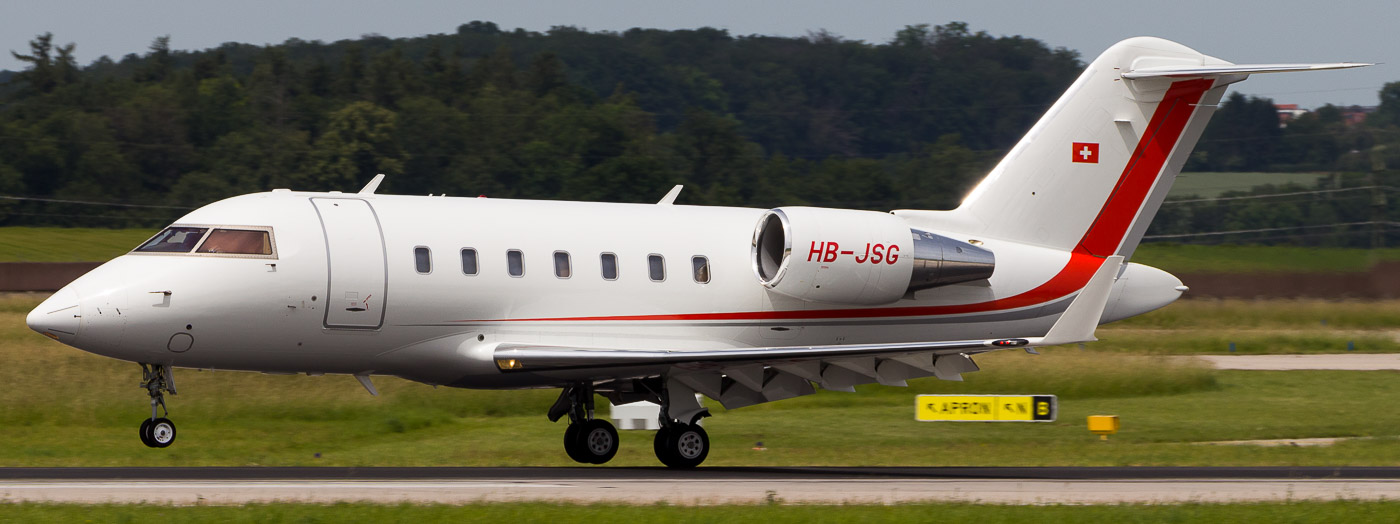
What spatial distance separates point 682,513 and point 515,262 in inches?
241

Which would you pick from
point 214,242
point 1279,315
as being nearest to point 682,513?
point 214,242

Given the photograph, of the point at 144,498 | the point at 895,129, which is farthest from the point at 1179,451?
the point at 895,129

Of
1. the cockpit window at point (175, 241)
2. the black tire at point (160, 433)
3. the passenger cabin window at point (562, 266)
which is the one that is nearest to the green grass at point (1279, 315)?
the passenger cabin window at point (562, 266)

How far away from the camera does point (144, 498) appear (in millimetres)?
16625

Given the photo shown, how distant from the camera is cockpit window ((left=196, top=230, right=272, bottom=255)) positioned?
19.8 m

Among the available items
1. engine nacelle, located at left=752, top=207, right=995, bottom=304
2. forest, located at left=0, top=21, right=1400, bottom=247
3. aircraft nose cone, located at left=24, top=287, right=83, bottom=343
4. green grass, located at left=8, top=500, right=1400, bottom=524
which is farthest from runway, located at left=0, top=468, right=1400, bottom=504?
forest, located at left=0, top=21, right=1400, bottom=247

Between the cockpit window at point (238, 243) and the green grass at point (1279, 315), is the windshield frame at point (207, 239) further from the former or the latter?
the green grass at point (1279, 315)

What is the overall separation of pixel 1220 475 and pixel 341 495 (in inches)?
460

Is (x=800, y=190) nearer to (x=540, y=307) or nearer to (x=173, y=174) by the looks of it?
(x=173, y=174)

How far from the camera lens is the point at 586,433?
2253 centimetres

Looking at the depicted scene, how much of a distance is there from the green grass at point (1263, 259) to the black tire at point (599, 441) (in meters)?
30.3

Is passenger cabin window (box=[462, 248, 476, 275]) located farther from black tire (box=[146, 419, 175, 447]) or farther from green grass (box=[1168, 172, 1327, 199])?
green grass (box=[1168, 172, 1327, 199])

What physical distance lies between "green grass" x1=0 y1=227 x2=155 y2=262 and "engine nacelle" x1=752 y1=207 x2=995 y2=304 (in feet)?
116

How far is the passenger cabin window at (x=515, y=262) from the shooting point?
68.2 ft
